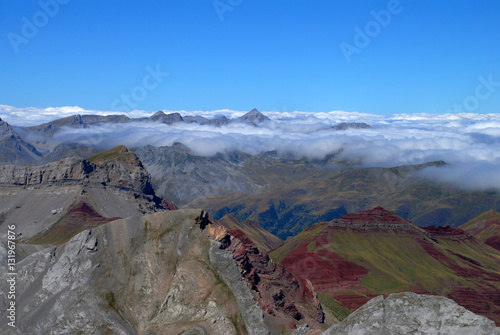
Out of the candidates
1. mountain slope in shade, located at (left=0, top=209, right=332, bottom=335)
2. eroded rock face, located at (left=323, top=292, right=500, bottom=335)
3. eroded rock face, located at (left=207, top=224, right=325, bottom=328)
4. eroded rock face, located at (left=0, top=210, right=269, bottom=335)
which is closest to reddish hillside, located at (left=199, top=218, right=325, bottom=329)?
eroded rock face, located at (left=207, top=224, right=325, bottom=328)

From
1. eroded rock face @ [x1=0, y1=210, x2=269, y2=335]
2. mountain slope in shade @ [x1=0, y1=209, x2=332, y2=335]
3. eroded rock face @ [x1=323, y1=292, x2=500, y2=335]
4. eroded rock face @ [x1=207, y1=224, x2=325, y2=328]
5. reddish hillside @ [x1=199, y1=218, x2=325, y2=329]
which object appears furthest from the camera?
eroded rock face @ [x1=207, y1=224, x2=325, y2=328]

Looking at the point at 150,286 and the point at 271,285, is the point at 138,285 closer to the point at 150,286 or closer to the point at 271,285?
the point at 150,286

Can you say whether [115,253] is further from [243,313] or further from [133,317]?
[243,313]

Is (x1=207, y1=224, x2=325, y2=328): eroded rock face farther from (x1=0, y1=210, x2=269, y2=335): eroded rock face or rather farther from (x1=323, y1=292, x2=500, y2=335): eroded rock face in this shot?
(x1=323, y1=292, x2=500, y2=335): eroded rock face

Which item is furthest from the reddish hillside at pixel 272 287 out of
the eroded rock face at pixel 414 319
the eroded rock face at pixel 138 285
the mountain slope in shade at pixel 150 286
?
the eroded rock face at pixel 414 319

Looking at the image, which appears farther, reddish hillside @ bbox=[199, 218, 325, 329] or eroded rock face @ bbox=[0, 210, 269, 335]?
reddish hillside @ bbox=[199, 218, 325, 329]

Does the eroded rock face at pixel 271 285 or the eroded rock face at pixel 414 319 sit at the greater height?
the eroded rock face at pixel 414 319

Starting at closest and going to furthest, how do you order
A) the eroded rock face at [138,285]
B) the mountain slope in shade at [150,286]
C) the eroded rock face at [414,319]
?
1. the eroded rock face at [414,319]
2. the eroded rock face at [138,285]
3. the mountain slope in shade at [150,286]

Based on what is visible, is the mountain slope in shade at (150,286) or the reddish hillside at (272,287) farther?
the reddish hillside at (272,287)

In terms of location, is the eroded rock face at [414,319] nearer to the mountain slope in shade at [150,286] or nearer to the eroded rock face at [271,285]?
the mountain slope in shade at [150,286]
